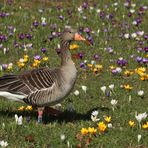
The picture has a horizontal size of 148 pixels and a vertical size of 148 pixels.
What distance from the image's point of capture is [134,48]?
1789 cm

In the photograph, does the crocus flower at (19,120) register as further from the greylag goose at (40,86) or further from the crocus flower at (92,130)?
the crocus flower at (92,130)

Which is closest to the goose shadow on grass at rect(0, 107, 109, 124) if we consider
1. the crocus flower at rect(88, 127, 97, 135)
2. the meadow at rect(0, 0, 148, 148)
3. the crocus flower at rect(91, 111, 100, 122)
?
the meadow at rect(0, 0, 148, 148)

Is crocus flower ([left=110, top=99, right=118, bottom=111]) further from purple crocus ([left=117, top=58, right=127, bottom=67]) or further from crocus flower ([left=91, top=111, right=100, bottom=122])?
purple crocus ([left=117, top=58, right=127, bottom=67])

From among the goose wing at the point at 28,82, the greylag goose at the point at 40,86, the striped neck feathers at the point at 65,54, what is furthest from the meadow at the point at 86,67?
the striped neck feathers at the point at 65,54

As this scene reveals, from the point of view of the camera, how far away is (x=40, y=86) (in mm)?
10672

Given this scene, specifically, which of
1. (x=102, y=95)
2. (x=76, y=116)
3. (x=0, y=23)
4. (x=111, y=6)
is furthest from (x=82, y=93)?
Answer: (x=111, y=6)

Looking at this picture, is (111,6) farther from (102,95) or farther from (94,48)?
(102,95)

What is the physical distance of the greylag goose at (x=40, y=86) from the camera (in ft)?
34.8

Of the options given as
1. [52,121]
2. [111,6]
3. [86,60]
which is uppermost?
[111,6]

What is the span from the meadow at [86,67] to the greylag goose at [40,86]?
20.8 inches

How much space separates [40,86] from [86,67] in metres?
5.19

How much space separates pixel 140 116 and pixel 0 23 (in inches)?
378

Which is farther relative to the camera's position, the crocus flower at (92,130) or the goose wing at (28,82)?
the goose wing at (28,82)

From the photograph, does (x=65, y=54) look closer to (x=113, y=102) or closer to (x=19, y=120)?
(x=19, y=120)
